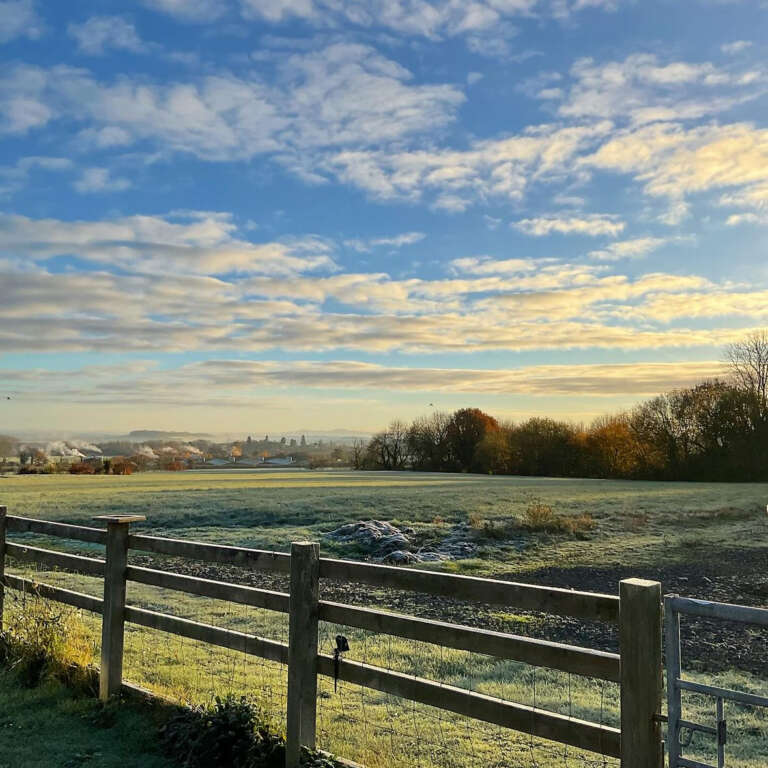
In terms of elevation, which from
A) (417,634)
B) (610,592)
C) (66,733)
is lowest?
(610,592)

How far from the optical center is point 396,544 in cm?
2159

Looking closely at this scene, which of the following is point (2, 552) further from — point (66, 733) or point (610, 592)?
point (610, 592)

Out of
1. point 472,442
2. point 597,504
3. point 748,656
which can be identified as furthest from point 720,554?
point 472,442

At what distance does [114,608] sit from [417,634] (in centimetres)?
345

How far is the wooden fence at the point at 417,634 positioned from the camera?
3656mm

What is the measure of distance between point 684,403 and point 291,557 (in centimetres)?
7503

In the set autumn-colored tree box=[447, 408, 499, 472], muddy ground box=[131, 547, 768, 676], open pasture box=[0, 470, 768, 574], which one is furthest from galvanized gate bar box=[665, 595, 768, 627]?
autumn-colored tree box=[447, 408, 499, 472]

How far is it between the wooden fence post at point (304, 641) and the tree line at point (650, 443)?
70.0m

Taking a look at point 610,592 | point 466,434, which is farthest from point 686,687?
point 466,434

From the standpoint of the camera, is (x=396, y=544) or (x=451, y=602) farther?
(x=396, y=544)

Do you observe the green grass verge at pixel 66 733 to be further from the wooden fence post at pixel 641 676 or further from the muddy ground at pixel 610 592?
the muddy ground at pixel 610 592

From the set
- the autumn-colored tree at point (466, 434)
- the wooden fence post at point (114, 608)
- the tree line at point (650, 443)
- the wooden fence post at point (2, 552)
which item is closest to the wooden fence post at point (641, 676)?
the wooden fence post at point (114, 608)

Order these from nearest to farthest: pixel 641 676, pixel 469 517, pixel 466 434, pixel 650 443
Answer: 1. pixel 641 676
2. pixel 469 517
3. pixel 650 443
4. pixel 466 434

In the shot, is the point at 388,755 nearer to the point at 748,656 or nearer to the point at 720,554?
the point at 748,656
